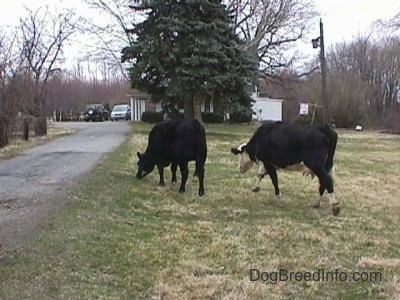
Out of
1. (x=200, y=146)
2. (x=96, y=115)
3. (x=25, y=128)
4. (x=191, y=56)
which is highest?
(x=191, y=56)

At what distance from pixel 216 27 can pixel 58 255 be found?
87.3ft

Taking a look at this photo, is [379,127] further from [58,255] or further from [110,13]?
[58,255]

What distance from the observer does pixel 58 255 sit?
6.49 metres

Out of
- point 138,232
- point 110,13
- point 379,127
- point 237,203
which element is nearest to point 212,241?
point 138,232

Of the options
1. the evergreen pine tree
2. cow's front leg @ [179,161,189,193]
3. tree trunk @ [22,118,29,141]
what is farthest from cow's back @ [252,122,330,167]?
the evergreen pine tree

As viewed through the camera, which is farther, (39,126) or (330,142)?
(39,126)

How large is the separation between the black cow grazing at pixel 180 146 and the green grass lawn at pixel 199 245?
1.54 ft

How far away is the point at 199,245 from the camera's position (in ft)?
24.5

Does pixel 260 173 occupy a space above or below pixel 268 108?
below

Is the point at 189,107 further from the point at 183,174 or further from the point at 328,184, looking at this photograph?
the point at 328,184

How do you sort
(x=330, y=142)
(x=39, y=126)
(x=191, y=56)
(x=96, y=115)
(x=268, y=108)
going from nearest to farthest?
1. (x=330, y=142)
2. (x=39, y=126)
3. (x=191, y=56)
4. (x=268, y=108)
5. (x=96, y=115)

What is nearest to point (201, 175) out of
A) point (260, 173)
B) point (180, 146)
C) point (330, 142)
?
point (180, 146)

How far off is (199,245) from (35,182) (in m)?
5.47

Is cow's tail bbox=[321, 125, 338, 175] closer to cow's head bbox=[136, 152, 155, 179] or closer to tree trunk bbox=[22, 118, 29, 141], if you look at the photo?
cow's head bbox=[136, 152, 155, 179]
